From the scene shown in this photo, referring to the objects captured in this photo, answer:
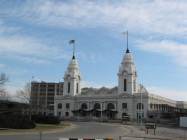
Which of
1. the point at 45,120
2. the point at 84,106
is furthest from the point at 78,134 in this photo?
the point at 84,106

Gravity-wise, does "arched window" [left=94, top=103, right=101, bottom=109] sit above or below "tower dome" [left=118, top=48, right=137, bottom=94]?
below

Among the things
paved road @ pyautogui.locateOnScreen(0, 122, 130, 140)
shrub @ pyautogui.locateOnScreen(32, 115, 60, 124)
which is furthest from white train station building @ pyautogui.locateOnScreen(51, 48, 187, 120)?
paved road @ pyautogui.locateOnScreen(0, 122, 130, 140)

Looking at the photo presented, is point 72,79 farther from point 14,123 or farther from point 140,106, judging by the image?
point 14,123

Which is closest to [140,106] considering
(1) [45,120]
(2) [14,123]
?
(1) [45,120]

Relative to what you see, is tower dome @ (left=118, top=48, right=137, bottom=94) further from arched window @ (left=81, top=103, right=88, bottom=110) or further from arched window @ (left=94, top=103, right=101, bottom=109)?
arched window @ (left=81, top=103, right=88, bottom=110)

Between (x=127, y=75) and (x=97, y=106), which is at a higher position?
(x=127, y=75)

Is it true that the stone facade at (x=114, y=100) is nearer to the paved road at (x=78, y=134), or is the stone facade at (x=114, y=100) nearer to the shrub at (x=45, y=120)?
the shrub at (x=45, y=120)

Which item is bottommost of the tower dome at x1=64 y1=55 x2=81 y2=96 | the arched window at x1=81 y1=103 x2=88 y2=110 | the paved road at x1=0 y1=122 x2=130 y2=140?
the paved road at x1=0 y1=122 x2=130 y2=140

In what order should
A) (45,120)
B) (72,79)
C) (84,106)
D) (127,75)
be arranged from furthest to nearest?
(72,79), (84,106), (127,75), (45,120)

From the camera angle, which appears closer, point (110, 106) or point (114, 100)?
point (114, 100)

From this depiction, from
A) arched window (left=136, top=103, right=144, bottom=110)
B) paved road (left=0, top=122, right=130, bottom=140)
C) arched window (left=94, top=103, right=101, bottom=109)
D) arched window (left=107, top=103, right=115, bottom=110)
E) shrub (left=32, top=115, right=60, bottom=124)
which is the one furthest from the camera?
arched window (left=94, top=103, right=101, bottom=109)

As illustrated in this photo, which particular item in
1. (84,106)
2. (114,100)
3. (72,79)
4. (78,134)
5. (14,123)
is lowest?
(78,134)

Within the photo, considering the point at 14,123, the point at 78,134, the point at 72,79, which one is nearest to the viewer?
the point at 78,134

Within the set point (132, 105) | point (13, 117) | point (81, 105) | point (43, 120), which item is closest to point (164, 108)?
point (132, 105)
